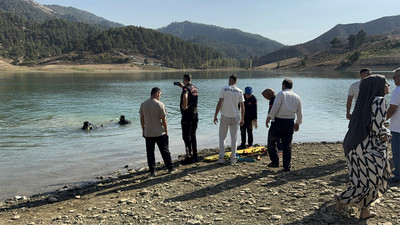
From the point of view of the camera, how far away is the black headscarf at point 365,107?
4.79 metres

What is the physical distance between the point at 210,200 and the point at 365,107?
11.6 feet

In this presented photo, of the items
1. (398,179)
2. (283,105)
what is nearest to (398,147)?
(398,179)

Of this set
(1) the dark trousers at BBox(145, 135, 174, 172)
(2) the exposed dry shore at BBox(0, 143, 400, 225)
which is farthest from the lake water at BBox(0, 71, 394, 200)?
(1) the dark trousers at BBox(145, 135, 174, 172)

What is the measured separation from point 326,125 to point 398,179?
43.3 feet

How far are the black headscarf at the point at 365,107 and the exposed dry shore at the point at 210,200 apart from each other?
56.3 inches

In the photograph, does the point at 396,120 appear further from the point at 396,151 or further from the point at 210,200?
the point at 210,200

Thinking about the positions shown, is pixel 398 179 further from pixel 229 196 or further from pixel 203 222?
pixel 203 222

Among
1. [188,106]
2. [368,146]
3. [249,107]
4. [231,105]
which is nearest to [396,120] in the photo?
[368,146]

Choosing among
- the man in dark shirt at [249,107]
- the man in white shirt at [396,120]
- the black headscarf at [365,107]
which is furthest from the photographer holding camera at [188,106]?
the man in white shirt at [396,120]

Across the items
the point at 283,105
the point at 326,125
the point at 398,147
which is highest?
the point at 283,105

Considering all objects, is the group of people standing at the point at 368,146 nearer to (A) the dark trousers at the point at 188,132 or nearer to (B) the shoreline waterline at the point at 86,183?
(A) the dark trousers at the point at 188,132

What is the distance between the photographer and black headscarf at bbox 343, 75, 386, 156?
15.7ft

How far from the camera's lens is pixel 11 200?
7586mm

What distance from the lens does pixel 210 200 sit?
6434 millimetres
